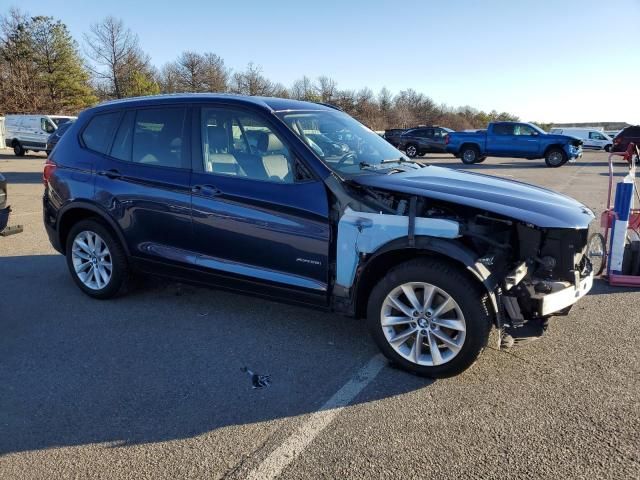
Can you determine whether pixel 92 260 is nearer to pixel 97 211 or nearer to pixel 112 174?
pixel 97 211

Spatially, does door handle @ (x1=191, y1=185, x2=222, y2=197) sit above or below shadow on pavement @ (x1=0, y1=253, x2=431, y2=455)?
above

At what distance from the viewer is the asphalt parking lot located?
262cm

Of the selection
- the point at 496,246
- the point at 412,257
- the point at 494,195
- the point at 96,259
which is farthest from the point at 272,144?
the point at 96,259

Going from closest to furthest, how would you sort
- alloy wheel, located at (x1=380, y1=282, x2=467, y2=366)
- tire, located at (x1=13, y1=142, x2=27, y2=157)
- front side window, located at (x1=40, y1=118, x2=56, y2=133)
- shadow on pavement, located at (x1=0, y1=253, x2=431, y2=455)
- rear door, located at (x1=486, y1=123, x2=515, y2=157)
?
shadow on pavement, located at (x1=0, y1=253, x2=431, y2=455) < alloy wheel, located at (x1=380, y1=282, x2=467, y2=366) < rear door, located at (x1=486, y1=123, x2=515, y2=157) < front side window, located at (x1=40, y1=118, x2=56, y2=133) < tire, located at (x1=13, y1=142, x2=27, y2=157)

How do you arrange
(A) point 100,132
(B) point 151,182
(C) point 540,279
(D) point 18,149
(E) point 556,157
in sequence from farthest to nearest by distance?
(D) point 18,149, (E) point 556,157, (A) point 100,132, (B) point 151,182, (C) point 540,279

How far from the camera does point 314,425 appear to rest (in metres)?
2.94

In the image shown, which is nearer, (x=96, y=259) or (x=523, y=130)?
(x=96, y=259)

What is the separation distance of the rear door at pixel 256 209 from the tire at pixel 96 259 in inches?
39.7

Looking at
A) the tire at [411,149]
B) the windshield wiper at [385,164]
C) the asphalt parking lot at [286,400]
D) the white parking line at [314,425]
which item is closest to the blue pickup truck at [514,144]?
the tire at [411,149]

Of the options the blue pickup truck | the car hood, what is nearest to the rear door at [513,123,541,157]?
the blue pickup truck

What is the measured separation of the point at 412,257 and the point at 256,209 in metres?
1.24

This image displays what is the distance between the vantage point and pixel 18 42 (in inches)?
1764

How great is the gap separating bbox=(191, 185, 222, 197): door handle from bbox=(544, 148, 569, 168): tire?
21.5 metres

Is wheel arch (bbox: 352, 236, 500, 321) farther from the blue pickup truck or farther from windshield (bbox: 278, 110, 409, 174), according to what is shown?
the blue pickup truck
